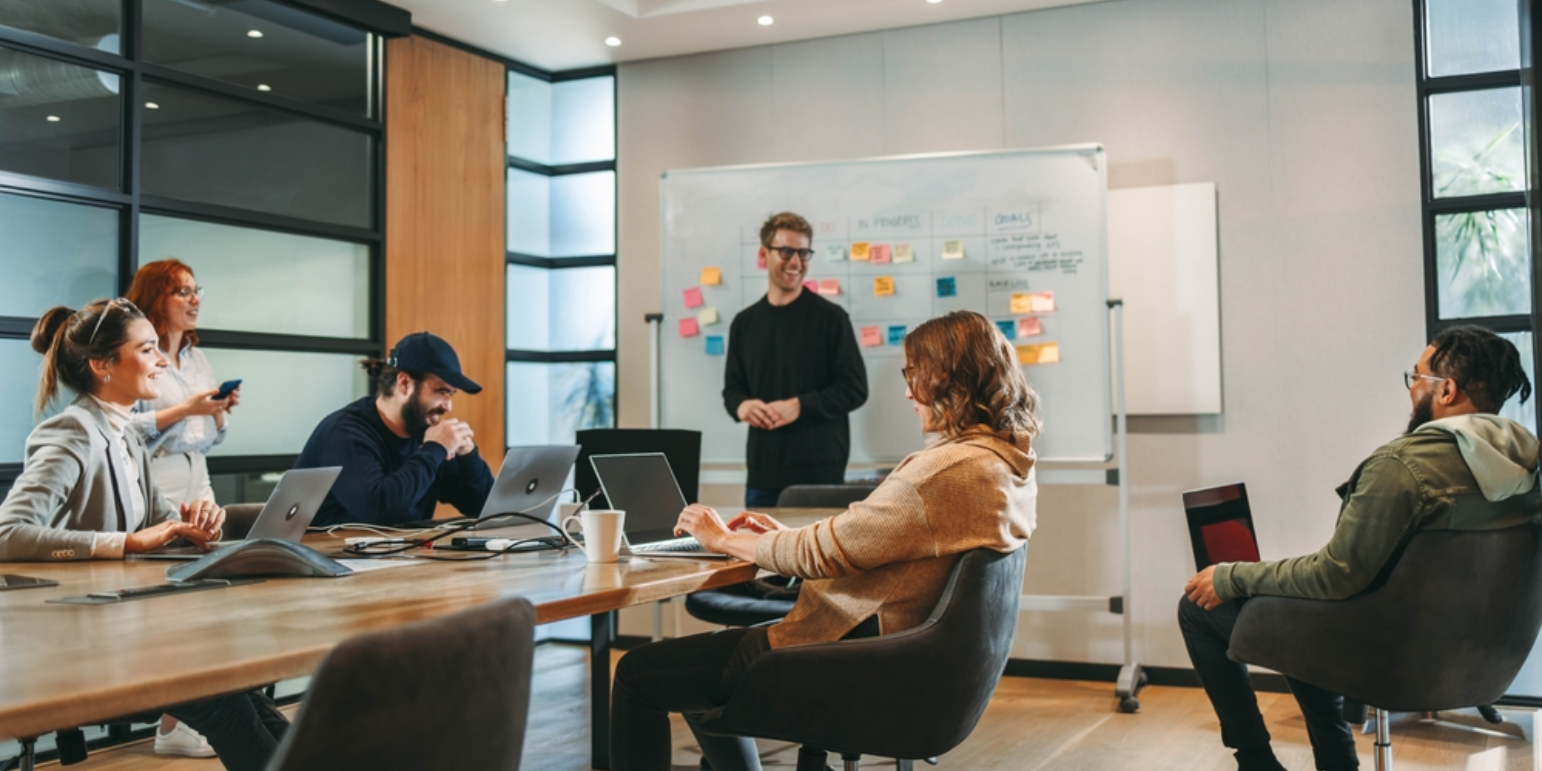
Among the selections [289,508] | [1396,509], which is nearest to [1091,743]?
[1396,509]

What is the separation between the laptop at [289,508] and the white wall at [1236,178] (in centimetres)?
319

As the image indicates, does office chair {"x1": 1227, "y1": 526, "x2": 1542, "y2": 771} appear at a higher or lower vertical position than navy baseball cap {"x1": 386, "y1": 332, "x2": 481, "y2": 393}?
lower

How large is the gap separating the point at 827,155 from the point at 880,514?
3.47 m

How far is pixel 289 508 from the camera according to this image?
2145mm

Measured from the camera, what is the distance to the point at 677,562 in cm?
211

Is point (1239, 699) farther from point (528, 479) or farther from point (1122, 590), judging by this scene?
point (1122, 590)

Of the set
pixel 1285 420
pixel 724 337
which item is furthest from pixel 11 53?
pixel 1285 420

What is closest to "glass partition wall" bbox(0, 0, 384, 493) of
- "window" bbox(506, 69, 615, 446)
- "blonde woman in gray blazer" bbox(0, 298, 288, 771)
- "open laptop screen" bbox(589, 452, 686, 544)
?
"window" bbox(506, 69, 615, 446)

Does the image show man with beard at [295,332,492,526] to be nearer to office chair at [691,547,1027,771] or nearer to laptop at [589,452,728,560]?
laptop at [589,452,728,560]

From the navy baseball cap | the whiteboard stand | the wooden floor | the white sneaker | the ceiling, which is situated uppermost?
the ceiling

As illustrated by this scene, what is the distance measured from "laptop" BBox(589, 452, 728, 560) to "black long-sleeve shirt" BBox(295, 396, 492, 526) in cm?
81

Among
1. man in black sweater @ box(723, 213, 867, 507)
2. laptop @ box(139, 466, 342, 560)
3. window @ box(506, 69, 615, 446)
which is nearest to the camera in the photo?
laptop @ box(139, 466, 342, 560)

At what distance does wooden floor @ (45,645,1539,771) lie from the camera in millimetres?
3436

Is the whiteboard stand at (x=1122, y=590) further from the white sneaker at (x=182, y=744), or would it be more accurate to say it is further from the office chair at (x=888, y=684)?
the white sneaker at (x=182, y=744)
